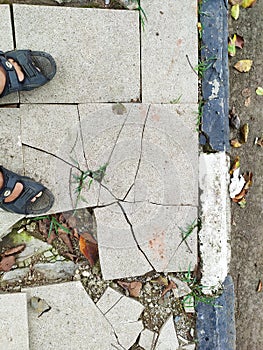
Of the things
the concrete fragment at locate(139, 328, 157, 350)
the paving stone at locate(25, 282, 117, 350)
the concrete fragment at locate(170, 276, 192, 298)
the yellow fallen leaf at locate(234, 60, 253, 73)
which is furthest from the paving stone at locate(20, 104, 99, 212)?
the yellow fallen leaf at locate(234, 60, 253, 73)

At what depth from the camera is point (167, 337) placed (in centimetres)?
278

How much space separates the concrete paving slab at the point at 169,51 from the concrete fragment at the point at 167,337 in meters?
1.31

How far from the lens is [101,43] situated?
2.61 meters

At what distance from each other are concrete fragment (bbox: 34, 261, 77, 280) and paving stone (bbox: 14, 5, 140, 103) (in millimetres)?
914

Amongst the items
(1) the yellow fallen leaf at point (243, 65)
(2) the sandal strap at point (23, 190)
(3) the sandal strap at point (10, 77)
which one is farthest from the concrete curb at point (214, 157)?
(3) the sandal strap at point (10, 77)

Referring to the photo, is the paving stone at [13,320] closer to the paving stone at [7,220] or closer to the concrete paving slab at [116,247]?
the paving stone at [7,220]

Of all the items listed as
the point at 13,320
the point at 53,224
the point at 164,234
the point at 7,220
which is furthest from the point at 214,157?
the point at 13,320

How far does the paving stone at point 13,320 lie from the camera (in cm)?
256

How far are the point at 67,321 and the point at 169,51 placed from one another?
1646 mm

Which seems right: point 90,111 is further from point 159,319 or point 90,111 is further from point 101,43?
point 159,319

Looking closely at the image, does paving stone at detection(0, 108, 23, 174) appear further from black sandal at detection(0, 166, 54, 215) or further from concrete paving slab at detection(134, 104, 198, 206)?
concrete paving slab at detection(134, 104, 198, 206)

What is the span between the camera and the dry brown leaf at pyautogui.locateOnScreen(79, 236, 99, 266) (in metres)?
2.67

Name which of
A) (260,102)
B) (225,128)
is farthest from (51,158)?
(260,102)

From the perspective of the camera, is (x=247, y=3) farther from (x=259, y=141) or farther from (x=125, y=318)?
(x=125, y=318)
